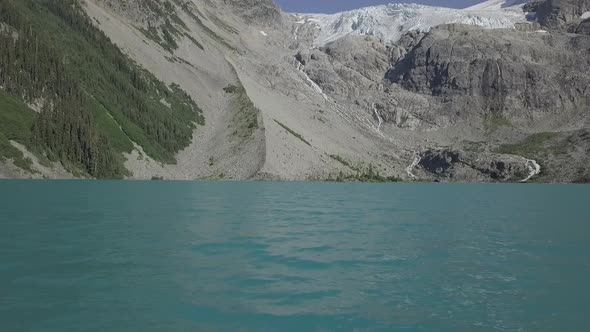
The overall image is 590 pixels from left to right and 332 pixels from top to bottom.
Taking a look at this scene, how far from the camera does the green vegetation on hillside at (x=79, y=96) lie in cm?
12750

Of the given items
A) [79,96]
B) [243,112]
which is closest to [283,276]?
[79,96]

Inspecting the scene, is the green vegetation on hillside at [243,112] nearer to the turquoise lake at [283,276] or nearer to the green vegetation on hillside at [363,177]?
the green vegetation on hillside at [363,177]

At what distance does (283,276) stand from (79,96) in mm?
136092

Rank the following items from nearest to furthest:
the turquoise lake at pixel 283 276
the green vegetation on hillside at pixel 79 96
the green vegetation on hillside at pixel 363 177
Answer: the turquoise lake at pixel 283 276, the green vegetation on hillside at pixel 79 96, the green vegetation on hillside at pixel 363 177

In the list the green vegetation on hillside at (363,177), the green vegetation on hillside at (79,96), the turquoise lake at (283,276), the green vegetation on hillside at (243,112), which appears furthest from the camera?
the green vegetation on hillside at (363,177)

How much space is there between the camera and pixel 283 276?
21.1m

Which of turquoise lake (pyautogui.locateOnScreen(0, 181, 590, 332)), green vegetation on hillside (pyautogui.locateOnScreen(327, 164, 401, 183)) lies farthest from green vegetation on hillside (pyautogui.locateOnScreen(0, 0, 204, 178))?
turquoise lake (pyautogui.locateOnScreen(0, 181, 590, 332))

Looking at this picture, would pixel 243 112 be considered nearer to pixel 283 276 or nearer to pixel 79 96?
pixel 79 96

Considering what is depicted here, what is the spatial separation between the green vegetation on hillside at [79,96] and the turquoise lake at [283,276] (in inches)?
3808

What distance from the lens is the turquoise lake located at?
1535 centimetres

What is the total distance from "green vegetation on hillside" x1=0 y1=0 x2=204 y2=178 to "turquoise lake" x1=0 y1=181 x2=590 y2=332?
96735mm

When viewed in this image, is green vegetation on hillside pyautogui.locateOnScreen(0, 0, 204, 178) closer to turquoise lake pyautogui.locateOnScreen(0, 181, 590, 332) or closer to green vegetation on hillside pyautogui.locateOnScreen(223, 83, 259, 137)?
green vegetation on hillside pyautogui.locateOnScreen(223, 83, 259, 137)

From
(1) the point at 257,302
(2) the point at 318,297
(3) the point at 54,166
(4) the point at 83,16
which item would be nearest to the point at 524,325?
(2) the point at 318,297

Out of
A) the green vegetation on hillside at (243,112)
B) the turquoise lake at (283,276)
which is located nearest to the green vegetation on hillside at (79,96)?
the green vegetation on hillside at (243,112)
